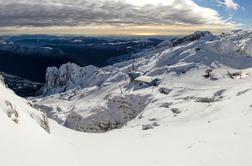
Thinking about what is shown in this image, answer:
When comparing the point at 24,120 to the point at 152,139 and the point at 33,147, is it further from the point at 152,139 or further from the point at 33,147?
the point at 152,139

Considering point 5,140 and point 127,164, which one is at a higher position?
point 5,140

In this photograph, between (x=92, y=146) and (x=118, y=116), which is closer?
(x=92, y=146)

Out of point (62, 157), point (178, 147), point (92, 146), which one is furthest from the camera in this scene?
point (92, 146)

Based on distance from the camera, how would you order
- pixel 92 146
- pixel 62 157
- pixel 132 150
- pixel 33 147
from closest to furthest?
pixel 33 147
pixel 62 157
pixel 132 150
pixel 92 146

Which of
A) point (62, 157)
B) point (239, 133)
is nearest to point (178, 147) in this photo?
point (239, 133)

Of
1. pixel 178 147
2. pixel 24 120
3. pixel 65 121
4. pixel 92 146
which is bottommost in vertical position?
pixel 65 121

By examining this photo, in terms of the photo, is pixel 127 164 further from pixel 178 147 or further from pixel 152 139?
pixel 152 139

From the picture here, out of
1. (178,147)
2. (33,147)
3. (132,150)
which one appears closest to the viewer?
(33,147)

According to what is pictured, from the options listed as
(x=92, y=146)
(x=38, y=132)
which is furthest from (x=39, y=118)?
(x=38, y=132)

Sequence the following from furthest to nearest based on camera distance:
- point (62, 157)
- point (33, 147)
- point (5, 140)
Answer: point (62, 157)
point (33, 147)
point (5, 140)
